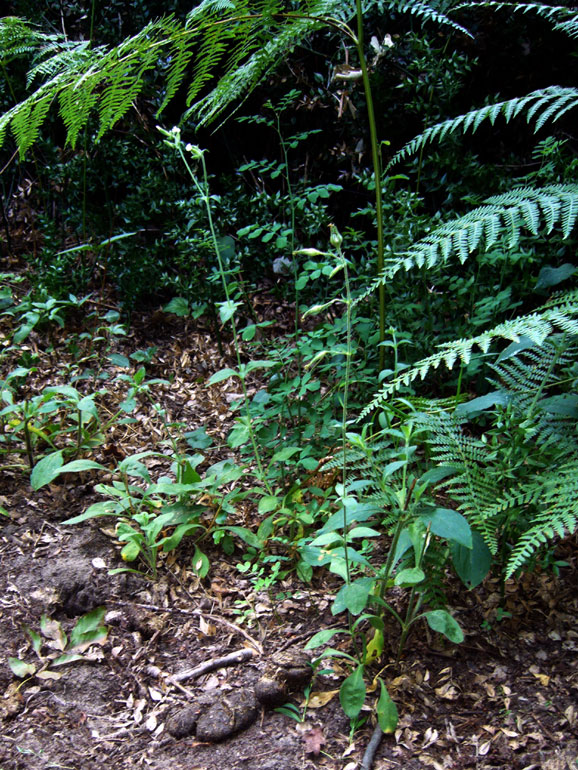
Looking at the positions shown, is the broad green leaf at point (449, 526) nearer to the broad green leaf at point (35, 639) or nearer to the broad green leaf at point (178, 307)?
the broad green leaf at point (35, 639)

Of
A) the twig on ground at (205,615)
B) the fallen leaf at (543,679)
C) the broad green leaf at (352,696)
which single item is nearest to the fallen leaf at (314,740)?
the broad green leaf at (352,696)

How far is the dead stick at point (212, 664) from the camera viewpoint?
190 centimetres

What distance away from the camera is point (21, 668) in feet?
6.32

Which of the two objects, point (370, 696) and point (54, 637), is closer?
point (370, 696)

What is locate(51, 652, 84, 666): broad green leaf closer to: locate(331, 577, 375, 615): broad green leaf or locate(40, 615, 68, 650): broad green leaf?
locate(40, 615, 68, 650): broad green leaf

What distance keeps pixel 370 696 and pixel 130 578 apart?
100 centimetres

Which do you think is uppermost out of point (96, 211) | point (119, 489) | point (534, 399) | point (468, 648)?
point (96, 211)

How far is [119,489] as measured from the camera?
243 centimetres

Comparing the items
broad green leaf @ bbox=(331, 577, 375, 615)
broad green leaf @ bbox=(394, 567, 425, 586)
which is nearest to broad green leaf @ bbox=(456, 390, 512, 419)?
broad green leaf @ bbox=(394, 567, 425, 586)

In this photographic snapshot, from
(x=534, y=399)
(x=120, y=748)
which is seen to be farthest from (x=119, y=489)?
(x=534, y=399)

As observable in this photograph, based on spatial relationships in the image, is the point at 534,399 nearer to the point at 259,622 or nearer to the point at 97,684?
the point at 259,622

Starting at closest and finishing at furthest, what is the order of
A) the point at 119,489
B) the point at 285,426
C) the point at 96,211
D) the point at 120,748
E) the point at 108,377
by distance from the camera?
1. the point at 120,748
2. the point at 119,489
3. the point at 285,426
4. the point at 108,377
5. the point at 96,211

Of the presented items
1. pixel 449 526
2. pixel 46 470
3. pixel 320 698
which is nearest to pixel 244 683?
pixel 320 698

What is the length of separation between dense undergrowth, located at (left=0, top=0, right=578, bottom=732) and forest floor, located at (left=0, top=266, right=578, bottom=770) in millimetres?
109
